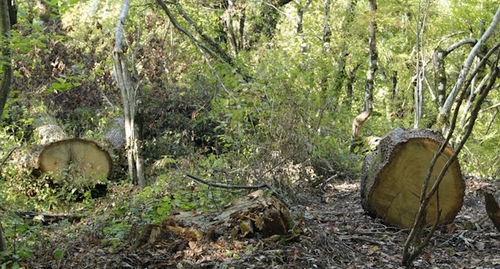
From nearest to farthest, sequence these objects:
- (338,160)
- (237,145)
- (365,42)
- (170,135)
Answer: (237,145), (338,160), (170,135), (365,42)

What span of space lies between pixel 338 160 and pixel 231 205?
14.3 feet

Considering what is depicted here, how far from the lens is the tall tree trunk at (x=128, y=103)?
755cm

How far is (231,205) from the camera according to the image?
193 inches

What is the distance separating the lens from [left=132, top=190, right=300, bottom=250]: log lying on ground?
433 cm

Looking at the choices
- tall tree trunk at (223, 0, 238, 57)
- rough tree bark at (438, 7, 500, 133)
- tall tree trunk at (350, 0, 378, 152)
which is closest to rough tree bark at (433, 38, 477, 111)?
rough tree bark at (438, 7, 500, 133)

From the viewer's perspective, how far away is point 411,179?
16.9 ft

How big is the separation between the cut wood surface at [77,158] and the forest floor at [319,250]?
3.92 m

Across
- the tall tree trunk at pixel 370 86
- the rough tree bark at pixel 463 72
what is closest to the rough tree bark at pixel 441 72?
the rough tree bark at pixel 463 72

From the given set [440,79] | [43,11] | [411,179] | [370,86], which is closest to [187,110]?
[370,86]

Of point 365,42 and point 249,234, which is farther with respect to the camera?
point 365,42

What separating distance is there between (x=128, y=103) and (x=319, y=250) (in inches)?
184

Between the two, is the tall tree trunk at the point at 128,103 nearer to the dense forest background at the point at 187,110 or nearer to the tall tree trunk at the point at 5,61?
the dense forest background at the point at 187,110

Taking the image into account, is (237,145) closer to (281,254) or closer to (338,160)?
(338,160)

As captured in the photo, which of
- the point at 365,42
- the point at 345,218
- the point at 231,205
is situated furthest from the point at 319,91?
the point at 365,42
